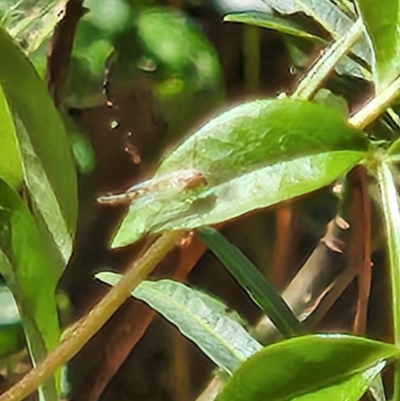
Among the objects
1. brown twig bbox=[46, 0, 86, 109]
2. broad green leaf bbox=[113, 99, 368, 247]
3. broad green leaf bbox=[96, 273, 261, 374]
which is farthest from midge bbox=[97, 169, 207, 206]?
brown twig bbox=[46, 0, 86, 109]

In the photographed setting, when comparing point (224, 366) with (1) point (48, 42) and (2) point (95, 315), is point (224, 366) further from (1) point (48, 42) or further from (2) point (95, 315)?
(1) point (48, 42)

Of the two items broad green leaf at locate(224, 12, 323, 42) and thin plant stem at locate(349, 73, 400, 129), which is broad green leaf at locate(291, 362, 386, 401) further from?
broad green leaf at locate(224, 12, 323, 42)

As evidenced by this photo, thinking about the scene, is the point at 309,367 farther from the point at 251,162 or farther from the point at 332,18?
the point at 332,18

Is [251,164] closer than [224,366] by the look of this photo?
Yes

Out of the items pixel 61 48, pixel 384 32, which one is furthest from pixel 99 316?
pixel 61 48

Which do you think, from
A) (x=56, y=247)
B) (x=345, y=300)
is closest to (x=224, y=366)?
(x=56, y=247)

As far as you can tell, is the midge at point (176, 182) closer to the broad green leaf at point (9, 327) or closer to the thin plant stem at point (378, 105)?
the thin plant stem at point (378, 105)

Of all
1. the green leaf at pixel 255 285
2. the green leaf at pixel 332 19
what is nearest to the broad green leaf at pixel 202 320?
the green leaf at pixel 255 285
